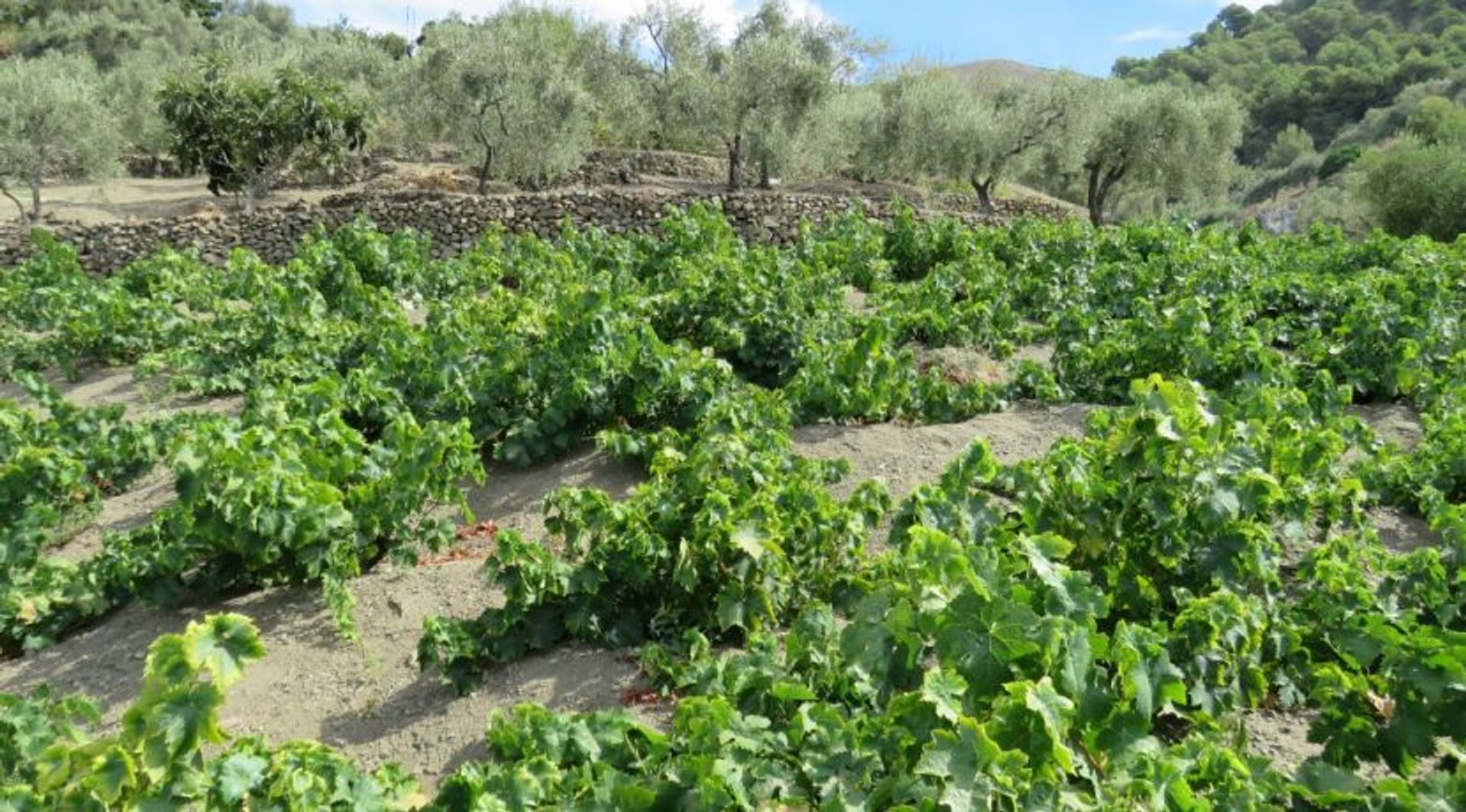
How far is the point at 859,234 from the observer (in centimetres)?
1495

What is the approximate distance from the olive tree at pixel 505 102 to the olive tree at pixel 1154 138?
45.9 ft

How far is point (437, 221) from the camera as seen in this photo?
17.4 meters

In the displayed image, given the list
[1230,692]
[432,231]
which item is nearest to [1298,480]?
[1230,692]

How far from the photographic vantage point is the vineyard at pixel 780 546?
3217mm

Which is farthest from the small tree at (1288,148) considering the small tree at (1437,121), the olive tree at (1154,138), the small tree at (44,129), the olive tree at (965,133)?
the small tree at (44,129)

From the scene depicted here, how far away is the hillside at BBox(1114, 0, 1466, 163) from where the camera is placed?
69.8 m

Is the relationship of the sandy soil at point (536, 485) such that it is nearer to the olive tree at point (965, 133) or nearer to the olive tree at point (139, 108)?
the olive tree at point (965, 133)

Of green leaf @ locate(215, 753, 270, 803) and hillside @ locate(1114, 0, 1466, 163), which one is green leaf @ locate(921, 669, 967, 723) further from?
hillside @ locate(1114, 0, 1466, 163)

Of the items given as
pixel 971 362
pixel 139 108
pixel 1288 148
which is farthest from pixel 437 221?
pixel 1288 148

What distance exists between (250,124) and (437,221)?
315 inches

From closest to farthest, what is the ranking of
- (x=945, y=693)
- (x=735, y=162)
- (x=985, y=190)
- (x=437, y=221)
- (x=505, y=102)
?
(x=945, y=693) → (x=437, y=221) → (x=505, y=102) → (x=735, y=162) → (x=985, y=190)

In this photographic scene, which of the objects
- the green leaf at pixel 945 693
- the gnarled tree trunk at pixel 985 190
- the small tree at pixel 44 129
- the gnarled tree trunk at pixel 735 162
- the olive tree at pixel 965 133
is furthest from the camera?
the olive tree at pixel 965 133

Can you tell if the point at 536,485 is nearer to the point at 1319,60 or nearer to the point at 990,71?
the point at 990,71

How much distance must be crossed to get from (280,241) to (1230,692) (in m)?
16.4
